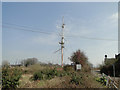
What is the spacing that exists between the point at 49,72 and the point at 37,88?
9.25ft

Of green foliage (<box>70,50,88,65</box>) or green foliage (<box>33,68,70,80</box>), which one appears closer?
green foliage (<box>33,68,70,80</box>)

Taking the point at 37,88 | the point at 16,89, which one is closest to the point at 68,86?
the point at 37,88

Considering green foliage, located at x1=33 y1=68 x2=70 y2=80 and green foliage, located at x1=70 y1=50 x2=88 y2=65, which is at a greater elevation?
Result: green foliage, located at x1=70 y1=50 x2=88 y2=65

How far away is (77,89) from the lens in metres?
5.29

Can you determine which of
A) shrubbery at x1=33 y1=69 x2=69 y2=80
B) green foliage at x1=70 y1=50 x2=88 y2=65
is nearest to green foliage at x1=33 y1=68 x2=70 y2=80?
shrubbery at x1=33 y1=69 x2=69 y2=80

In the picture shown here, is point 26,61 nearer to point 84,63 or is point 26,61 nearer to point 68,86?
point 84,63

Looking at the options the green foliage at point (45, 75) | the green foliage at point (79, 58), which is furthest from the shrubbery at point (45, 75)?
the green foliage at point (79, 58)

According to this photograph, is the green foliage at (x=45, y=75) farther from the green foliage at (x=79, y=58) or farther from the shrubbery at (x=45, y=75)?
the green foliage at (x=79, y=58)

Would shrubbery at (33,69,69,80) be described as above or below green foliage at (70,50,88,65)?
below

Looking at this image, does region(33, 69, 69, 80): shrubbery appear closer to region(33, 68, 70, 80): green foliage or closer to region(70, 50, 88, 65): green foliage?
region(33, 68, 70, 80): green foliage

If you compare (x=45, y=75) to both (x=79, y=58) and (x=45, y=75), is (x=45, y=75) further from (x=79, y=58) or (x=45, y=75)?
(x=79, y=58)

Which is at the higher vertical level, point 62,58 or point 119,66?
point 62,58

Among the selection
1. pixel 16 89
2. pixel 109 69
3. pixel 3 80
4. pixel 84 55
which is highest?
pixel 84 55

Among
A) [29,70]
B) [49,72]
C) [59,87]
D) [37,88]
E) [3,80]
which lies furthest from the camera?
[29,70]
